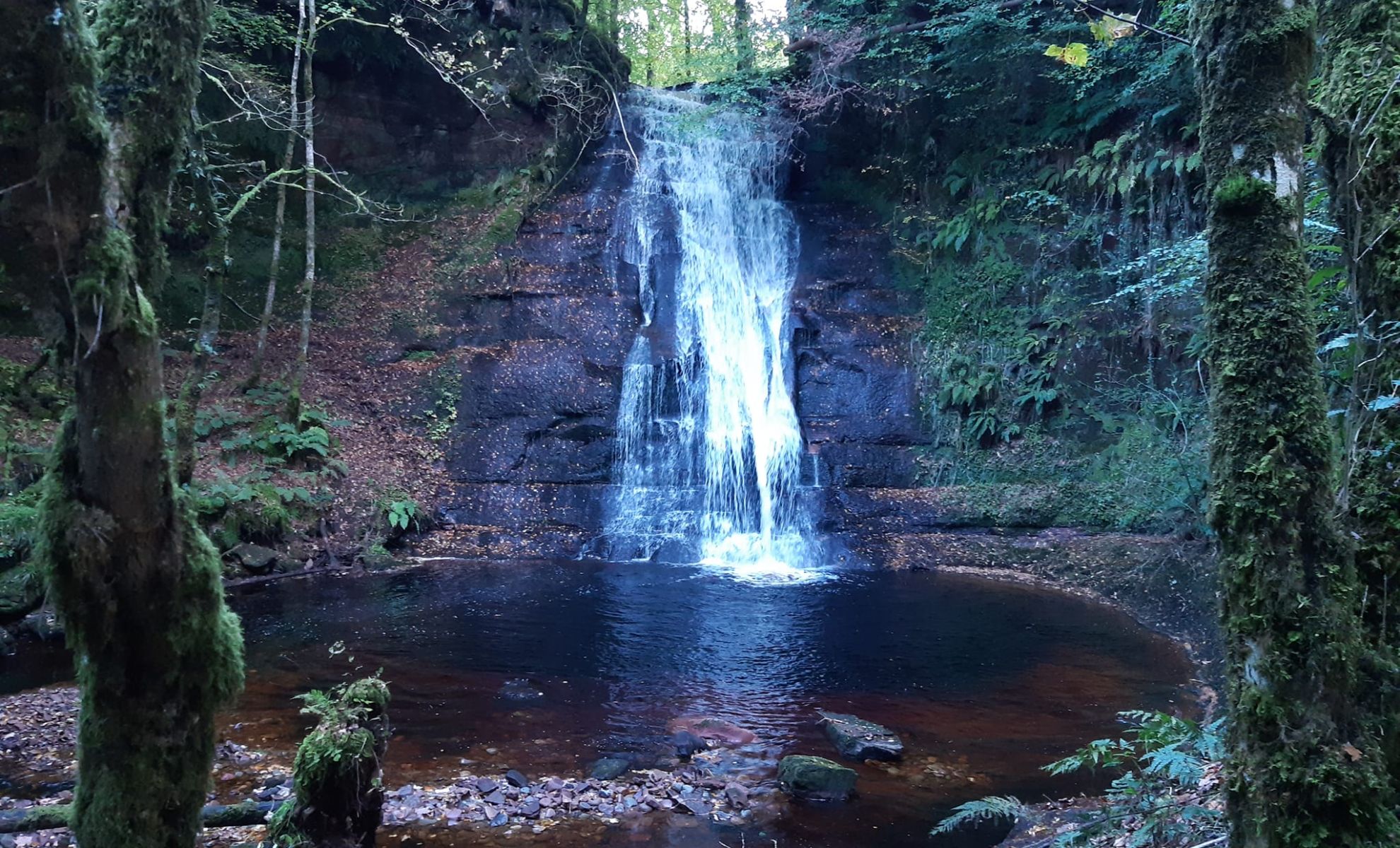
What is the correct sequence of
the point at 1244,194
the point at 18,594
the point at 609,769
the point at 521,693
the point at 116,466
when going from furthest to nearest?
the point at 18,594 < the point at 521,693 < the point at 609,769 < the point at 1244,194 < the point at 116,466

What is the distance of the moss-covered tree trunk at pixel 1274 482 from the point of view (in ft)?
7.18

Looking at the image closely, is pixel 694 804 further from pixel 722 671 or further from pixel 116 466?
pixel 116 466

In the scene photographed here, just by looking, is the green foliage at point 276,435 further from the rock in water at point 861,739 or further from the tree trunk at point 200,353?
the rock in water at point 861,739

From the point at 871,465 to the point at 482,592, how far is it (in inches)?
286

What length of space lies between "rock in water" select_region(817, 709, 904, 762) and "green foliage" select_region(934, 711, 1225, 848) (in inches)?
77.0

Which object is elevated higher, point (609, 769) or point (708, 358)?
point (708, 358)

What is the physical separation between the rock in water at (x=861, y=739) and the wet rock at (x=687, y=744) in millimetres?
1009

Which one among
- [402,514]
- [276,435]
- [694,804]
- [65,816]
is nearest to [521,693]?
[694,804]

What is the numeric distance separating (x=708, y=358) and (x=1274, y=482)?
544 inches

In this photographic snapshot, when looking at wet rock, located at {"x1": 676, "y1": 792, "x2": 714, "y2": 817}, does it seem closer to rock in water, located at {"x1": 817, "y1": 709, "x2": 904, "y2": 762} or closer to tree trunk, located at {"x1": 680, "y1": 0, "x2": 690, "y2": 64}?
rock in water, located at {"x1": 817, "y1": 709, "x2": 904, "y2": 762}

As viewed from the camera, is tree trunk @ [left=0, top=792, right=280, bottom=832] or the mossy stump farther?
the mossy stump

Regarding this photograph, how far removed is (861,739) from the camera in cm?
622

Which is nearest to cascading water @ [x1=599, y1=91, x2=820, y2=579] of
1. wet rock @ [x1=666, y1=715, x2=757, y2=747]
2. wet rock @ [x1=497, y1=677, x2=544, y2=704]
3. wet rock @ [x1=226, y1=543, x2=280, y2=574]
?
wet rock @ [x1=226, y1=543, x2=280, y2=574]

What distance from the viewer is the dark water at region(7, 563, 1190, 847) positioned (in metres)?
5.81
